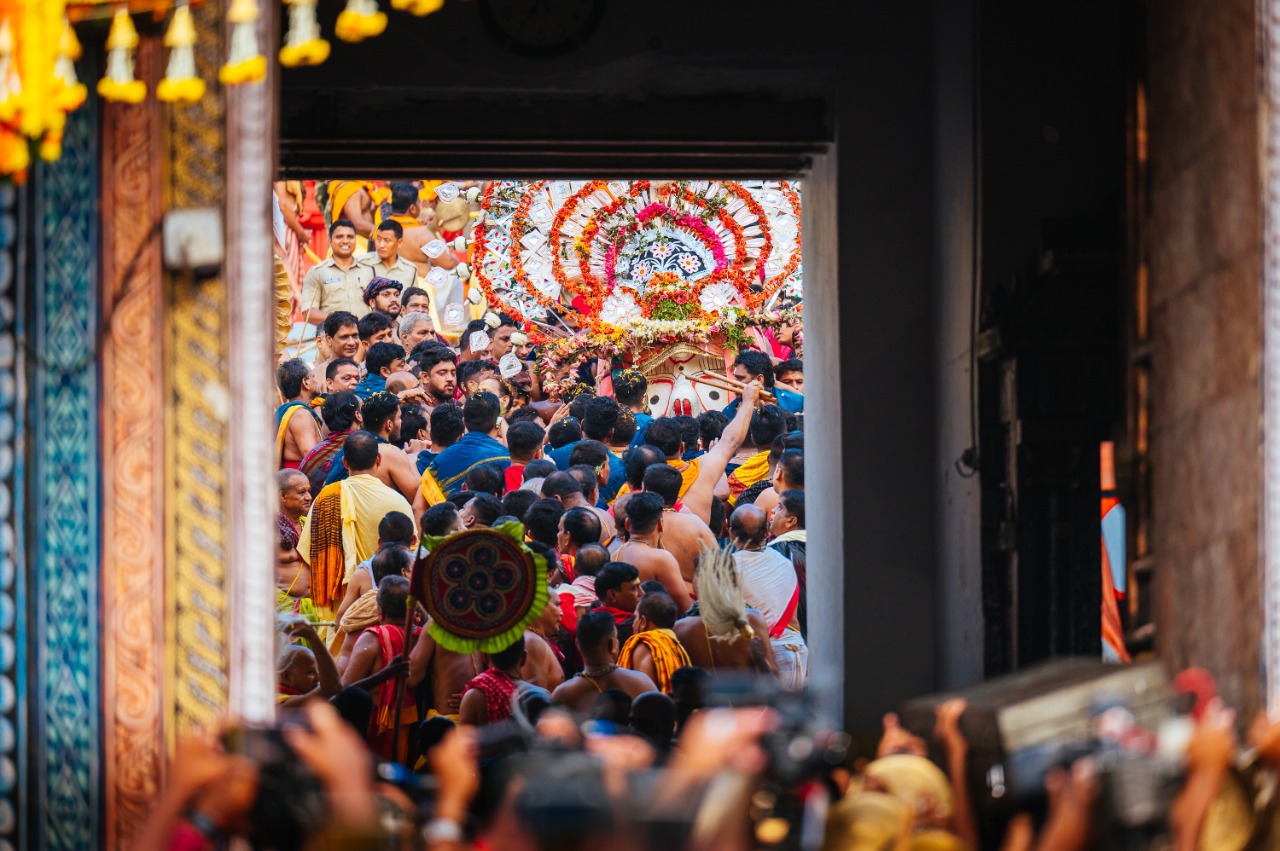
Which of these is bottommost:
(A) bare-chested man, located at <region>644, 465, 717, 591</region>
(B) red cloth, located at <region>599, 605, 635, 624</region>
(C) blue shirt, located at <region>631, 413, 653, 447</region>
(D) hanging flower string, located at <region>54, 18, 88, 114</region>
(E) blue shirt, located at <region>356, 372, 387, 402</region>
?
(B) red cloth, located at <region>599, 605, 635, 624</region>

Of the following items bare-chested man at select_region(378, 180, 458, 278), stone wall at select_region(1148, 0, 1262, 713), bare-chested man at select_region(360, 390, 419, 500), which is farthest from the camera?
bare-chested man at select_region(378, 180, 458, 278)

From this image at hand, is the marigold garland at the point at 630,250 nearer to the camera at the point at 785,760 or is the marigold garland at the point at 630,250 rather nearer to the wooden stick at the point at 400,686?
the wooden stick at the point at 400,686

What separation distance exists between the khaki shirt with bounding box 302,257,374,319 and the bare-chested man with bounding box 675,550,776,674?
6.48 meters

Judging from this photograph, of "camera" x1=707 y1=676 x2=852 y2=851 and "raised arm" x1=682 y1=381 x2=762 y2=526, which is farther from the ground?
"raised arm" x1=682 y1=381 x2=762 y2=526

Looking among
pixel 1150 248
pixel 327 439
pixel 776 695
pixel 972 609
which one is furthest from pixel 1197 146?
pixel 327 439

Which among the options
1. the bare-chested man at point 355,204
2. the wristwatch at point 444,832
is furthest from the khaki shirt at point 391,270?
the wristwatch at point 444,832

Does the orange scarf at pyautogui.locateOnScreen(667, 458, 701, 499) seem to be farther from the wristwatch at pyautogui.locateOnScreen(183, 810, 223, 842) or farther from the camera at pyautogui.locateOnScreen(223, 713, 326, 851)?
the wristwatch at pyautogui.locateOnScreen(183, 810, 223, 842)

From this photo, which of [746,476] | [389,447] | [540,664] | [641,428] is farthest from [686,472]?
[540,664]

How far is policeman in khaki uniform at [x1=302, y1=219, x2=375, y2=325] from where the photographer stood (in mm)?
17438

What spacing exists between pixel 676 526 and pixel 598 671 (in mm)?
4792

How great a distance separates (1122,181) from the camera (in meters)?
8.62

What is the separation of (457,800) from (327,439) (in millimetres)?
12325

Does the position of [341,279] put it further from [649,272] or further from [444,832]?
[444,832]

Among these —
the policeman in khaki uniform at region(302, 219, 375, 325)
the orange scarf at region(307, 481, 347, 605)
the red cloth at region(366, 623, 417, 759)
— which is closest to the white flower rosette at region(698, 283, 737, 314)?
the policeman in khaki uniform at region(302, 219, 375, 325)
